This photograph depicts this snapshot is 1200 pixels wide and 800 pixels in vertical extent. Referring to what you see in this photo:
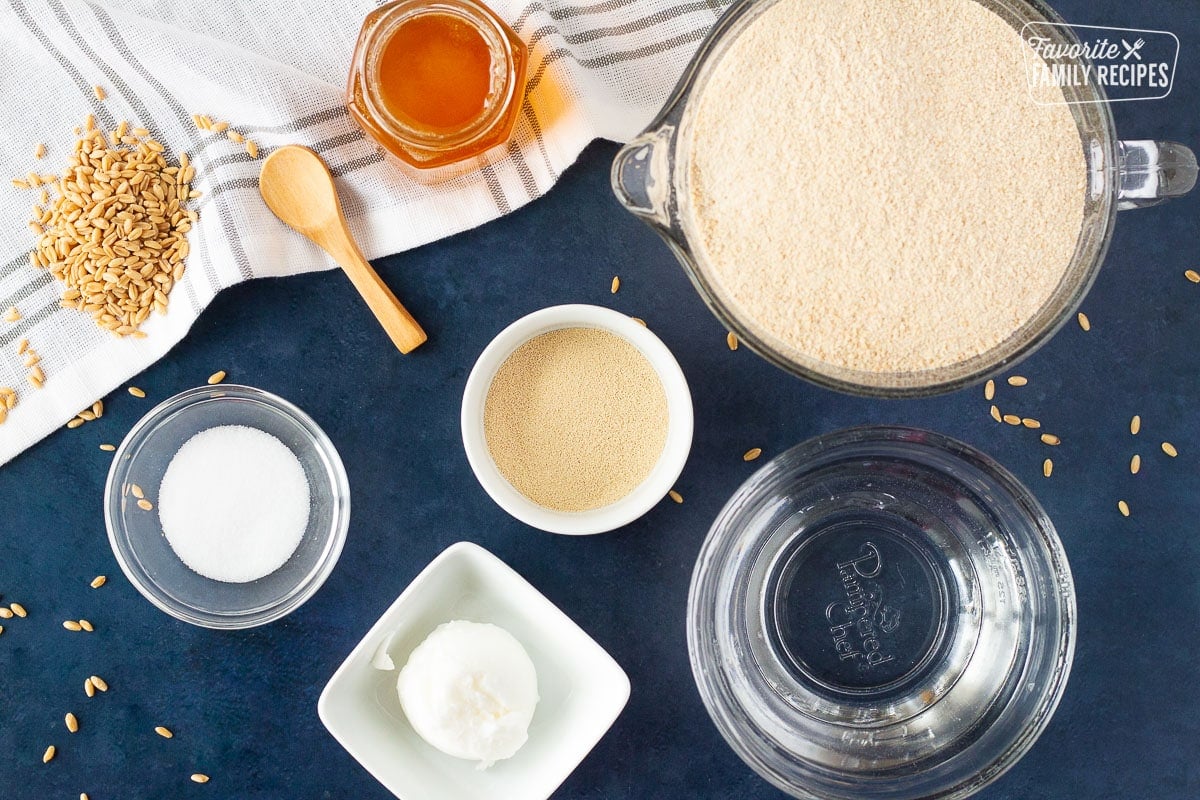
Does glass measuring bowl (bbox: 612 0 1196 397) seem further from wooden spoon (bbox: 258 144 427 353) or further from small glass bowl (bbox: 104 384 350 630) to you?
small glass bowl (bbox: 104 384 350 630)

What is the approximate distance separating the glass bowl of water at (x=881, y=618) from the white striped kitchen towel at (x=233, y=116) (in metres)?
0.57

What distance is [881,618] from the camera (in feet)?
4.41

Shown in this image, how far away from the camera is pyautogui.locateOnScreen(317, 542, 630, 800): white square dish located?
1227 millimetres

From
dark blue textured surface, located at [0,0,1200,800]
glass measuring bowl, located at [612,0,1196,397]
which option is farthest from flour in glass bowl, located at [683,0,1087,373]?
dark blue textured surface, located at [0,0,1200,800]

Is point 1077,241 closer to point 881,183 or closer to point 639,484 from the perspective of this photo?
point 881,183

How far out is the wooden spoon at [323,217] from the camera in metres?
1.32

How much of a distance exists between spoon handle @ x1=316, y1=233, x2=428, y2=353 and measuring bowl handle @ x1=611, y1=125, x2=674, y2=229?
1.31ft

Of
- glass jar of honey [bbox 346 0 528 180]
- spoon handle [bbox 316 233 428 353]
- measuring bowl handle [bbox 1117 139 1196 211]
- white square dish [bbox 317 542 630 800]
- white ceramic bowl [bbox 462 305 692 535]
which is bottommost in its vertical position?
white square dish [bbox 317 542 630 800]

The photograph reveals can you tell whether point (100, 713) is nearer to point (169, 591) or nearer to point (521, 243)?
point (169, 591)

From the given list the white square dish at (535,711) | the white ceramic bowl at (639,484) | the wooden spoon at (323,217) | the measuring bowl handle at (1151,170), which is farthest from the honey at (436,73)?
the measuring bowl handle at (1151,170)

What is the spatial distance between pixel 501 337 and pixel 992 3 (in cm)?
69

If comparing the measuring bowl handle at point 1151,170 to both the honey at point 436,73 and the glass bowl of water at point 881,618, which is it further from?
the honey at point 436,73

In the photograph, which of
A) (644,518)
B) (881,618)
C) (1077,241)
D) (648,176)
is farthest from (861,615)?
(648,176)

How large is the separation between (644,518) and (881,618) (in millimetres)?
358
